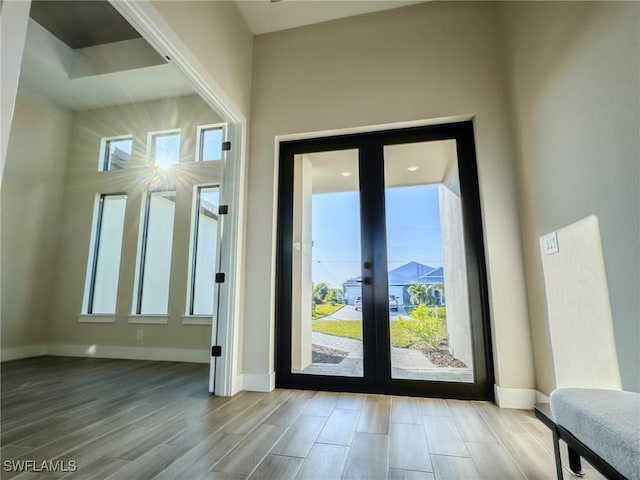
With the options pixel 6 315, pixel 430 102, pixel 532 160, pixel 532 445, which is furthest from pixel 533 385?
pixel 6 315

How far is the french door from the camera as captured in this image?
8.29 ft

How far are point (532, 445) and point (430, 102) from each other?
2.52 metres

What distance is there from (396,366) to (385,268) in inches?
31.7

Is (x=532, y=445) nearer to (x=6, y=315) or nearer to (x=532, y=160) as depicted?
(x=532, y=160)

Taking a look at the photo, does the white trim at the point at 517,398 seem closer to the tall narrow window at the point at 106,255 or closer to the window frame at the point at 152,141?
the tall narrow window at the point at 106,255

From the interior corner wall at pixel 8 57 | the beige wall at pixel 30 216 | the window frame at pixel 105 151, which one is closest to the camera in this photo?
the interior corner wall at pixel 8 57

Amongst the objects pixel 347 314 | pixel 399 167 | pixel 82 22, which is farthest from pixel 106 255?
pixel 399 167

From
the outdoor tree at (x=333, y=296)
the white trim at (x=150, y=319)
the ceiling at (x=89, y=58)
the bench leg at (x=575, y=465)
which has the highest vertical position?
the ceiling at (x=89, y=58)

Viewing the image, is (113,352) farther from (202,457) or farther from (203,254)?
(202,457)

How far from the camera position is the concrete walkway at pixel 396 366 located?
2.48 meters

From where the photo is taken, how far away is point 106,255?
4.55 m

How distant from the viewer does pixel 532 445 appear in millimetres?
1628

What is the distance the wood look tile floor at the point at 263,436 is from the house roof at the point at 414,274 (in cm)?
91

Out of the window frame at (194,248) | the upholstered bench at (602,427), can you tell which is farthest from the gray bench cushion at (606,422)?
the window frame at (194,248)
